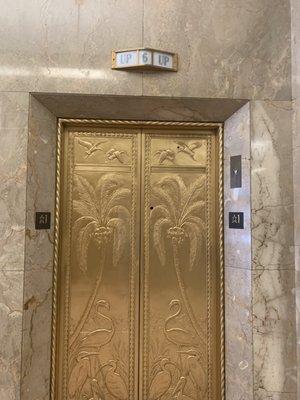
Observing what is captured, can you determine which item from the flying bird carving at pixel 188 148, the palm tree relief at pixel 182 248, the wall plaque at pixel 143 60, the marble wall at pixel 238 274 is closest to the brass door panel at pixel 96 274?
the palm tree relief at pixel 182 248

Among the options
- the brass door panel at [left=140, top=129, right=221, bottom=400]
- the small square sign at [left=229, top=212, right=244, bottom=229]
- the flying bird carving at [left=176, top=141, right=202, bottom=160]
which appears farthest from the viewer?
the flying bird carving at [left=176, top=141, right=202, bottom=160]

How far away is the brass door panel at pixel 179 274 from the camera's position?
2574mm

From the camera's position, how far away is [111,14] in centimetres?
242

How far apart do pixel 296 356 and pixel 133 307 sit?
1289mm

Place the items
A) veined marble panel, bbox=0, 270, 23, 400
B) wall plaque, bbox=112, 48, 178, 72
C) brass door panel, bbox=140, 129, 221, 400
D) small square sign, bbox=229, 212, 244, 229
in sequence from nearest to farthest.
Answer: veined marble panel, bbox=0, 270, 23, 400, wall plaque, bbox=112, 48, 178, 72, small square sign, bbox=229, 212, 244, 229, brass door panel, bbox=140, 129, 221, 400

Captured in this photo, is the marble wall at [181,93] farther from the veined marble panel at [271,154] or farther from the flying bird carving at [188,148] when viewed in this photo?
the flying bird carving at [188,148]

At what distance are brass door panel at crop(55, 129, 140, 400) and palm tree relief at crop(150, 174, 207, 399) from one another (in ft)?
0.72

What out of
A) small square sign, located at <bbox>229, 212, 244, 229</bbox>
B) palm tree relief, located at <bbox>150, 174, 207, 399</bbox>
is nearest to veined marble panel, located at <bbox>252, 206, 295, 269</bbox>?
small square sign, located at <bbox>229, 212, 244, 229</bbox>

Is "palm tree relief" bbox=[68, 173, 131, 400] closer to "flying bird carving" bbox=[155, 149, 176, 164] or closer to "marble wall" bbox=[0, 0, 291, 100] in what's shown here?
"flying bird carving" bbox=[155, 149, 176, 164]

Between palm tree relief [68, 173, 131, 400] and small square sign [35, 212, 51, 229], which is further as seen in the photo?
palm tree relief [68, 173, 131, 400]

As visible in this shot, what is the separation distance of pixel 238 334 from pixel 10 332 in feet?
5.61

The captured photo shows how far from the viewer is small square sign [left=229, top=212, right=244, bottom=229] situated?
2.47 m

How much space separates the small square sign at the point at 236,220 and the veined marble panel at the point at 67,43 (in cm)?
122

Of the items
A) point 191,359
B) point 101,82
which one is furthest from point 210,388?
point 101,82
